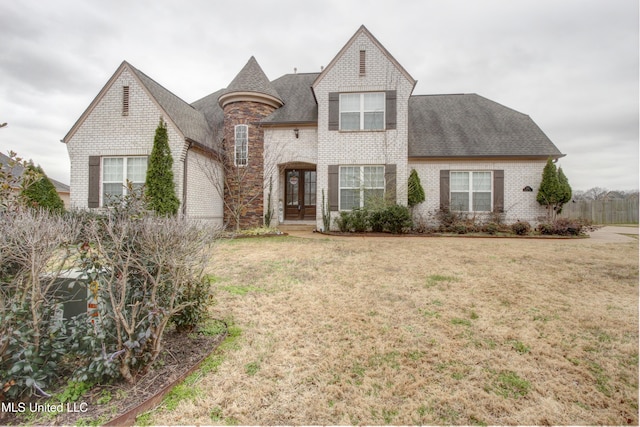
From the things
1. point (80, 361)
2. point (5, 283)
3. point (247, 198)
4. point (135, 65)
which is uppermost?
point (135, 65)

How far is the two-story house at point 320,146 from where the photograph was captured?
11398 millimetres

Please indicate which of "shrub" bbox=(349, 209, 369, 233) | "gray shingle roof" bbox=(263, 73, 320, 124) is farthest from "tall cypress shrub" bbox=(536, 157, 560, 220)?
"gray shingle roof" bbox=(263, 73, 320, 124)

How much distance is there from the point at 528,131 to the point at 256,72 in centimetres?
1228

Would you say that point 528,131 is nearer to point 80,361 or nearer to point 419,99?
point 419,99

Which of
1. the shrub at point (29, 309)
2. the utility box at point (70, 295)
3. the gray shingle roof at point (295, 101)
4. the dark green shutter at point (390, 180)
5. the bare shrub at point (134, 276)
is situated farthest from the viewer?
the gray shingle roof at point (295, 101)

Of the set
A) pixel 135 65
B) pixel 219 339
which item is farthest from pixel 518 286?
pixel 135 65

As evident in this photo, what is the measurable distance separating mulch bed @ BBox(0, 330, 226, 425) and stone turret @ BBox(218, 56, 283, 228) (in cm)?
1027

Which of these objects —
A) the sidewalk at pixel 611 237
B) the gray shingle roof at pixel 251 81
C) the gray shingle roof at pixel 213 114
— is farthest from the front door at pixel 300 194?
the sidewalk at pixel 611 237

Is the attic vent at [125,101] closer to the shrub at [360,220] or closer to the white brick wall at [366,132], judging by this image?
the white brick wall at [366,132]

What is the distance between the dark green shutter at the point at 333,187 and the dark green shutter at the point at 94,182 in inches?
352

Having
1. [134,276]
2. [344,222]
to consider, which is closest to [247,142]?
[344,222]

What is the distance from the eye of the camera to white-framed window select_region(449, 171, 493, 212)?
41.4 ft

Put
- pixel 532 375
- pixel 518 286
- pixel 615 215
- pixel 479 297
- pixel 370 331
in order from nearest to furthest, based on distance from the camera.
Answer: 1. pixel 532 375
2. pixel 370 331
3. pixel 479 297
4. pixel 518 286
5. pixel 615 215

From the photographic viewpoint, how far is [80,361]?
239 centimetres
